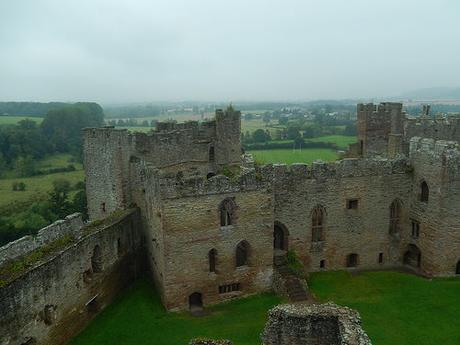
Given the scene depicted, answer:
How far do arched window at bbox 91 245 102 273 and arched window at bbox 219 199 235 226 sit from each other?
6104 mm

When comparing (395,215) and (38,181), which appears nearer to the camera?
(395,215)

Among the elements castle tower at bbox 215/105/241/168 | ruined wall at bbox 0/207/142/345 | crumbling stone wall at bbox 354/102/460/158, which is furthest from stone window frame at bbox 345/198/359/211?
ruined wall at bbox 0/207/142/345

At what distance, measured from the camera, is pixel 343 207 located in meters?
27.7

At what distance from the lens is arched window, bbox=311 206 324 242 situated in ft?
90.1

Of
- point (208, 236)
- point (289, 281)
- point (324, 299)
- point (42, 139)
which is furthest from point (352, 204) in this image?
point (42, 139)

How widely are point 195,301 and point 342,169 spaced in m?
10.7

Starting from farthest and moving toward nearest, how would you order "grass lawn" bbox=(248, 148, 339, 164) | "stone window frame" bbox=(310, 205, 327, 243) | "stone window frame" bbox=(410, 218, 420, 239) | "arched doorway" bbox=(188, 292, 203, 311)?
"grass lawn" bbox=(248, 148, 339, 164)
"stone window frame" bbox=(410, 218, 420, 239)
"stone window frame" bbox=(310, 205, 327, 243)
"arched doorway" bbox=(188, 292, 203, 311)

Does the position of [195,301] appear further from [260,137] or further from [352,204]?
[260,137]

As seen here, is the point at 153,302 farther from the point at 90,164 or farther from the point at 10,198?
the point at 10,198

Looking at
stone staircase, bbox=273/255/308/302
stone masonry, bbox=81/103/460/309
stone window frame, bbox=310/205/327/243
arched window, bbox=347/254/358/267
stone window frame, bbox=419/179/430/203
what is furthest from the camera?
arched window, bbox=347/254/358/267

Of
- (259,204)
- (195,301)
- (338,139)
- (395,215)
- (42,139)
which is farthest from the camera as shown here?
(42,139)

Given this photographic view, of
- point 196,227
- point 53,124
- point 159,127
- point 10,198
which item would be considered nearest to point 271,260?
point 196,227

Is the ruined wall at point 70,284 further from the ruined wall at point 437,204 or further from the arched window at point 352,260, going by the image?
the ruined wall at point 437,204

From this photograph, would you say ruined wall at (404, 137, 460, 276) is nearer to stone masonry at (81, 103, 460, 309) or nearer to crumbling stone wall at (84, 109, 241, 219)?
stone masonry at (81, 103, 460, 309)
